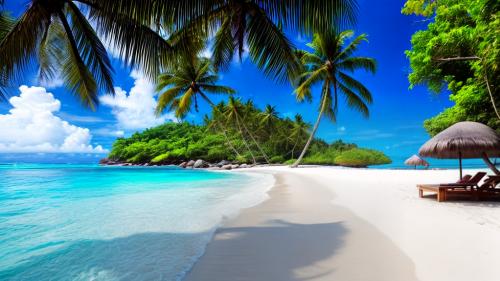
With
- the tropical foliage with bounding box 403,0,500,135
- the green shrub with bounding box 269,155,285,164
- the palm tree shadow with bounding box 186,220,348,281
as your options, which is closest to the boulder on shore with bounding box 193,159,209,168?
the green shrub with bounding box 269,155,285,164

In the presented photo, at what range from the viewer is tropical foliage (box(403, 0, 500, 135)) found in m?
6.10

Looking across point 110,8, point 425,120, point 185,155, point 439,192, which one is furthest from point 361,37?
point 185,155

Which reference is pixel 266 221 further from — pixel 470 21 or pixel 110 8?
pixel 470 21

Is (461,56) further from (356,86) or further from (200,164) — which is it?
(200,164)

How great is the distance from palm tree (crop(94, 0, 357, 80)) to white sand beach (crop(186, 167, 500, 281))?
303cm

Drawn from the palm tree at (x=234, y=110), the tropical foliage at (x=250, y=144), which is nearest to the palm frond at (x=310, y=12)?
the tropical foliage at (x=250, y=144)

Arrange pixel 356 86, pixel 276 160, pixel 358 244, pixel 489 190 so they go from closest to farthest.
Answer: pixel 358 244 → pixel 489 190 → pixel 356 86 → pixel 276 160

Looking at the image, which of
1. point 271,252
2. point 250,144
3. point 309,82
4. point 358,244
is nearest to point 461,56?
point 358,244

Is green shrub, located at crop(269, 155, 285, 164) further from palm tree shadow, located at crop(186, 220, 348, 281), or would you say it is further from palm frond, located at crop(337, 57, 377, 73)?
palm tree shadow, located at crop(186, 220, 348, 281)

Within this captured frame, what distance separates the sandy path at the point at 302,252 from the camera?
2426 mm

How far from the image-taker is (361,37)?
16.5 metres

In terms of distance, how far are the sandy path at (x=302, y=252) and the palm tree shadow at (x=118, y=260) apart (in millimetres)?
308

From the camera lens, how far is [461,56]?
25.5 feet

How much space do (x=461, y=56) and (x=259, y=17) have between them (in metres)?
7.12
